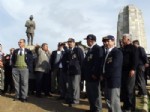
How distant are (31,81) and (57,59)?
1420 millimetres

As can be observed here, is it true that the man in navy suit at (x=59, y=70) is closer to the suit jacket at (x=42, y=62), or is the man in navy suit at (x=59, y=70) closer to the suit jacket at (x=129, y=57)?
the suit jacket at (x=42, y=62)

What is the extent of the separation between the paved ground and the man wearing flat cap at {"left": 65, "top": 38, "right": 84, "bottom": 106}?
0.27m

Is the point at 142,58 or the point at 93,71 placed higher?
the point at 142,58

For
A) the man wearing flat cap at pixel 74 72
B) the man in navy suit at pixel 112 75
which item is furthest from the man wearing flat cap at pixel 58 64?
Answer: the man in navy suit at pixel 112 75

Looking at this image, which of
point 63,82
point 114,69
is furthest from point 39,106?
point 114,69

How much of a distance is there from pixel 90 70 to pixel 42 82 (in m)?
3.46

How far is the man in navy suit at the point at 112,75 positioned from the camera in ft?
29.9

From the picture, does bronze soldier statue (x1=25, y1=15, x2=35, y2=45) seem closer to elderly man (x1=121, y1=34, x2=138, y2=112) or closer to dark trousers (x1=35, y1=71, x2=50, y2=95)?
dark trousers (x1=35, y1=71, x2=50, y2=95)

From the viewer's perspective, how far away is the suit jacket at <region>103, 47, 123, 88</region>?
9141 mm

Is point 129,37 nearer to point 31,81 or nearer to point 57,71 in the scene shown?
point 57,71

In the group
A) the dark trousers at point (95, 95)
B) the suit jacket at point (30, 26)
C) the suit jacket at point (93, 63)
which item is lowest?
the dark trousers at point (95, 95)

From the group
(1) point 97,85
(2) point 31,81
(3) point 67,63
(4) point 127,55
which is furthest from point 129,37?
(2) point 31,81

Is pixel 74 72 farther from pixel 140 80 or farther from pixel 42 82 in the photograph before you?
pixel 42 82

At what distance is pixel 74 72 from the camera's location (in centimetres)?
1129
